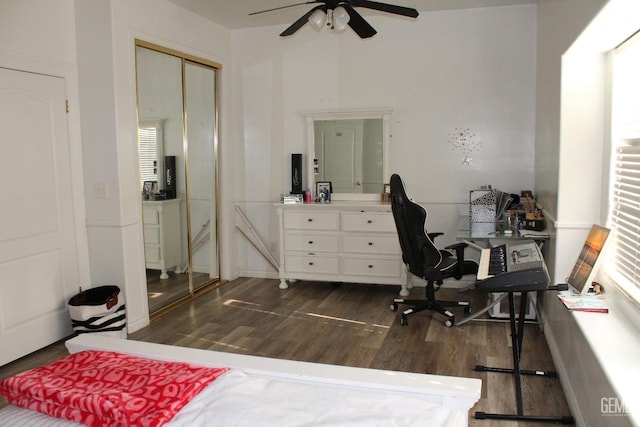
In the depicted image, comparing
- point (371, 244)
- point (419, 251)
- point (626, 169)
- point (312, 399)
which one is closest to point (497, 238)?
point (419, 251)

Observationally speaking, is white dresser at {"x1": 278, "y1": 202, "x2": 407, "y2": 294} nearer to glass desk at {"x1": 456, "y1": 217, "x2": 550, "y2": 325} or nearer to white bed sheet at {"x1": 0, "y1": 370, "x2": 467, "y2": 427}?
glass desk at {"x1": 456, "y1": 217, "x2": 550, "y2": 325}

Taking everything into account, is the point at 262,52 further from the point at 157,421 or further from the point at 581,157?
the point at 157,421

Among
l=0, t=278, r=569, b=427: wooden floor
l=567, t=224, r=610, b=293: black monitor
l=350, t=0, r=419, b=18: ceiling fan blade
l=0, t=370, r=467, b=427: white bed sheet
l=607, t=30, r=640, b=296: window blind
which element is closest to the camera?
l=0, t=370, r=467, b=427: white bed sheet

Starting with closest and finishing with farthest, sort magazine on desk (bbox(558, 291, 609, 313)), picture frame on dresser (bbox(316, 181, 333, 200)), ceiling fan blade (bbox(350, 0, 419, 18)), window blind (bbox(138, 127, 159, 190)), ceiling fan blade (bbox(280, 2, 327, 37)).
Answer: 1. magazine on desk (bbox(558, 291, 609, 313))
2. ceiling fan blade (bbox(350, 0, 419, 18))
3. ceiling fan blade (bbox(280, 2, 327, 37))
4. window blind (bbox(138, 127, 159, 190))
5. picture frame on dresser (bbox(316, 181, 333, 200))

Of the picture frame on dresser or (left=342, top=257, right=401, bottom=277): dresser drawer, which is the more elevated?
the picture frame on dresser

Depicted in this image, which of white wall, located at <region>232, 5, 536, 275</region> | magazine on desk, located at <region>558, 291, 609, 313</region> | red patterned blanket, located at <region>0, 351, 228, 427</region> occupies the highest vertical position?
white wall, located at <region>232, 5, 536, 275</region>

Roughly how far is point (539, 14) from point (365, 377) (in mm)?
3994

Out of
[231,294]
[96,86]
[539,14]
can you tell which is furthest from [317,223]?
[539,14]

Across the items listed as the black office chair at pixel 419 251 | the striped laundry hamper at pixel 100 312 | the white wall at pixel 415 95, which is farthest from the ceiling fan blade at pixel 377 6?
the striped laundry hamper at pixel 100 312

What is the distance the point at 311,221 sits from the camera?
4.97 metres

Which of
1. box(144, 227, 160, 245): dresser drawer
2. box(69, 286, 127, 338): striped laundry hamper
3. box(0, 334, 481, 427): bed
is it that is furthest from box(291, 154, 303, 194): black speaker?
box(0, 334, 481, 427): bed

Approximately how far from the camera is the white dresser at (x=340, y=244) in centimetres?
475

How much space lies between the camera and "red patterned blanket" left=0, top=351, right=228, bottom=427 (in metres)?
1.38

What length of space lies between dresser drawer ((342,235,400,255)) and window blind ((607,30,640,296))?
216 centimetres
